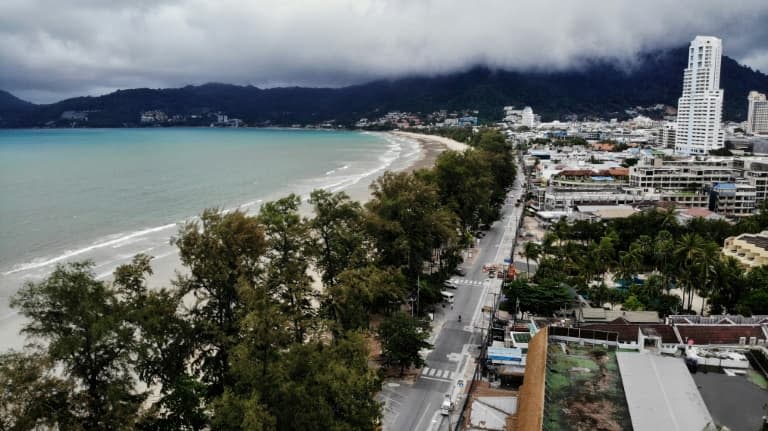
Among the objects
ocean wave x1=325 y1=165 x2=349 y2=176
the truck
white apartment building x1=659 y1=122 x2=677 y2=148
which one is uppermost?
white apartment building x1=659 y1=122 x2=677 y2=148

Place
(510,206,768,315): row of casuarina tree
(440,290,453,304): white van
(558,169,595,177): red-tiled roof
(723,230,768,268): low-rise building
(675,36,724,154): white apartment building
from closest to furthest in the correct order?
(510,206,768,315): row of casuarina tree
(440,290,453,304): white van
(723,230,768,268): low-rise building
(558,169,595,177): red-tiled roof
(675,36,724,154): white apartment building

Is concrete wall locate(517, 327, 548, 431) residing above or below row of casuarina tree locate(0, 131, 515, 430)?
below

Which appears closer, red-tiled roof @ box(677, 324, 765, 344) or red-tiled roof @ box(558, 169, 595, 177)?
red-tiled roof @ box(677, 324, 765, 344)

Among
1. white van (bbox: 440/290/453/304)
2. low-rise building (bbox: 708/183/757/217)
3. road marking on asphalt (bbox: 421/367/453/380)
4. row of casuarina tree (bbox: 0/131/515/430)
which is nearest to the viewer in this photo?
row of casuarina tree (bbox: 0/131/515/430)

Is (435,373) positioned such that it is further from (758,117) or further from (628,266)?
(758,117)

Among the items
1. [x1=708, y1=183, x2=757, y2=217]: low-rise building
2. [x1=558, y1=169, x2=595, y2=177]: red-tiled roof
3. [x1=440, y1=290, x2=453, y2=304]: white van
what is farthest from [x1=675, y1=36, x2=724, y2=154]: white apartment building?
[x1=440, y1=290, x2=453, y2=304]: white van

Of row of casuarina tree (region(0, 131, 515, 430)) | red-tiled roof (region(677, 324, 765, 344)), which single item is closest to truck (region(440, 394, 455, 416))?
row of casuarina tree (region(0, 131, 515, 430))

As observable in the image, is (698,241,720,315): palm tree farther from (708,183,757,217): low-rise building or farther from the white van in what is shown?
(708,183,757,217): low-rise building

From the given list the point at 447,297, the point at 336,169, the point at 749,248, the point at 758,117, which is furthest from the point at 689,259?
the point at 758,117
